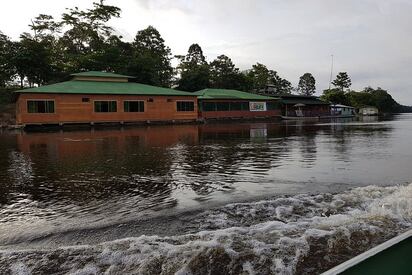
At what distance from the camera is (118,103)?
40031 millimetres

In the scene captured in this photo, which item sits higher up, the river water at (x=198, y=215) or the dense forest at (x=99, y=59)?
the dense forest at (x=99, y=59)

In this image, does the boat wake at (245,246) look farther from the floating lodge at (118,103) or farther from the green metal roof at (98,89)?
the green metal roof at (98,89)

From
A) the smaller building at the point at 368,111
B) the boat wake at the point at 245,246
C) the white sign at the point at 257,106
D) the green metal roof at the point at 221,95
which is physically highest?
the green metal roof at the point at 221,95

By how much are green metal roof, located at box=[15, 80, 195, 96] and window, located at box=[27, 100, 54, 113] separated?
3.30ft

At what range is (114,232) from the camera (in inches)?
216

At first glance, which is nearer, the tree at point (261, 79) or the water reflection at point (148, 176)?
the water reflection at point (148, 176)

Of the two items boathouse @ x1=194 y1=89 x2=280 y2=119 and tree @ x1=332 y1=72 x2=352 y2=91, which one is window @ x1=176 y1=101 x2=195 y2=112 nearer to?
boathouse @ x1=194 y1=89 x2=280 y2=119

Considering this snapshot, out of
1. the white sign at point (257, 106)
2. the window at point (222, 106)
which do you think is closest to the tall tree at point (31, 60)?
the window at point (222, 106)

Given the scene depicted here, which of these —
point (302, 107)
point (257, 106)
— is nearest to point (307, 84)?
point (302, 107)

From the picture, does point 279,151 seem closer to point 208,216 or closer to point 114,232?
point 208,216

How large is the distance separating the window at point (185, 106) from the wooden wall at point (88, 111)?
445 millimetres

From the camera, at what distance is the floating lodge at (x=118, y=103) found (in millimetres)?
35750

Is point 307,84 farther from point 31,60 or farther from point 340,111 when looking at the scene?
point 31,60

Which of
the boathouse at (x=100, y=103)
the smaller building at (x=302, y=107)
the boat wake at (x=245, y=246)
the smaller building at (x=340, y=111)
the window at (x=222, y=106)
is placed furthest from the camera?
the smaller building at (x=340, y=111)
